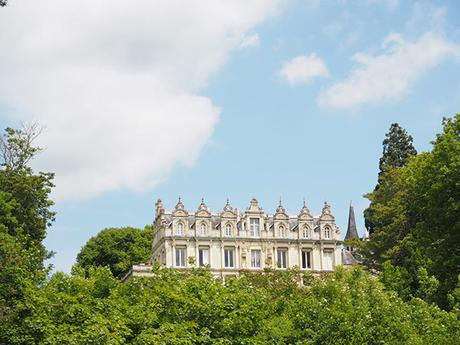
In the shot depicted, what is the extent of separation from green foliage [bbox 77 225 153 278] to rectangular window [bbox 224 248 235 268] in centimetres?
1561

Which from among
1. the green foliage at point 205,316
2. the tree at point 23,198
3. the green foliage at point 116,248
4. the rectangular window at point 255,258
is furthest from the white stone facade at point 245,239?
the green foliage at point 205,316

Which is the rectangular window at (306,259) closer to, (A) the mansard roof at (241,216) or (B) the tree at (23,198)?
(A) the mansard roof at (241,216)

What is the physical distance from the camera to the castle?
252ft

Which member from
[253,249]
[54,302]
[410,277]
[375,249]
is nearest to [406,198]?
[375,249]

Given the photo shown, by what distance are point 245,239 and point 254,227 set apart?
1560 mm

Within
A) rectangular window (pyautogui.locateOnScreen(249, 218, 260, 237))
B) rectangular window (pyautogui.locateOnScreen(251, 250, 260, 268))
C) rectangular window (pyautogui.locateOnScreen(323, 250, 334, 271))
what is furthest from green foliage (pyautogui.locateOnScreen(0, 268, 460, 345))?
rectangular window (pyautogui.locateOnScreen(323, 250, 334, 271))

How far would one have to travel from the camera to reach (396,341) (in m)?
28.4

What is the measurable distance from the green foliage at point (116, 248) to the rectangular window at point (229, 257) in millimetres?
15613

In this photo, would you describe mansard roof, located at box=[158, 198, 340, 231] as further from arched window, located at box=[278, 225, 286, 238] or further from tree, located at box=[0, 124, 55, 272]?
tree, located at box=[0, 124, 55, 272]

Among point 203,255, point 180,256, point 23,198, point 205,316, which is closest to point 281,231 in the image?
point 203,255

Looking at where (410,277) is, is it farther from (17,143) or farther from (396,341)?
(17,143)

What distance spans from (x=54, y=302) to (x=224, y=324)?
6.21 meters

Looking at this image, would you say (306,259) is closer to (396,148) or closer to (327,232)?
(327,232)

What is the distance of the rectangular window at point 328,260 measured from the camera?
7961cm
